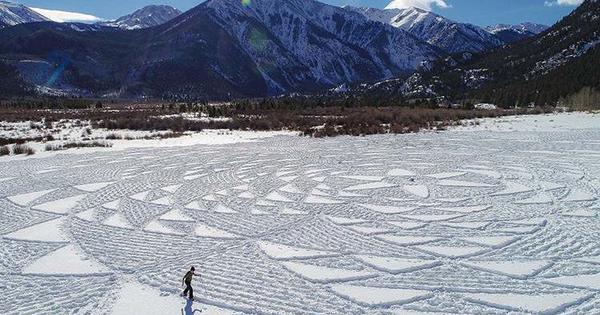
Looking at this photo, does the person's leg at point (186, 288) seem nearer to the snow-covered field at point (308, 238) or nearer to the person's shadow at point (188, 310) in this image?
the snow-covered field at point (308, 238)

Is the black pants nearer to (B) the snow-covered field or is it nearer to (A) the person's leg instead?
(A) the person's leg

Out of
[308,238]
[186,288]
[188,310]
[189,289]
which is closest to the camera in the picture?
[188,310]

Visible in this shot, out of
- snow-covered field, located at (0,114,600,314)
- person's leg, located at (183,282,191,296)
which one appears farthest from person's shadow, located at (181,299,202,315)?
person's leg, located at (183,282,191,296)

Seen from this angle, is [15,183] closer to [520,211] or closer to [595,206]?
[520,211]

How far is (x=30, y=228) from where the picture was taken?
431 inches

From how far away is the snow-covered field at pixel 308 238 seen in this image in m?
7.04

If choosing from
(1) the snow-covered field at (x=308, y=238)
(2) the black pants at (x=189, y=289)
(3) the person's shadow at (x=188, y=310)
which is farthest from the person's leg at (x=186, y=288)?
(3) the person's shadow at (x=188, y=310)

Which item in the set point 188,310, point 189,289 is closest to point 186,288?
point 189,289

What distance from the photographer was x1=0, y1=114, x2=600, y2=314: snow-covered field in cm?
704

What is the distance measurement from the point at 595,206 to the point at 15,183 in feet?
61.7

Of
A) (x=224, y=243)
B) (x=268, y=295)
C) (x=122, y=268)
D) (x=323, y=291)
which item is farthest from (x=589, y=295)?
(x=122, y=268)

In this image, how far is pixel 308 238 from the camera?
976 cm

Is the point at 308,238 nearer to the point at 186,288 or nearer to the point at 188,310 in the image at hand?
the point at 186,288

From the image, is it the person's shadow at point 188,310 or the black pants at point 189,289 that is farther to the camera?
the black pants at point 189,289
